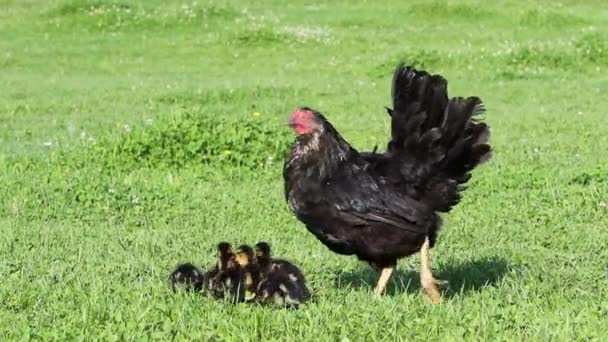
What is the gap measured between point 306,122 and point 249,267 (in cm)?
97

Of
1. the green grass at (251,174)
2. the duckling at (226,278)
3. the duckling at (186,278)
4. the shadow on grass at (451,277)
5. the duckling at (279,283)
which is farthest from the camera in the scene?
the shadow on grass at (451,277)

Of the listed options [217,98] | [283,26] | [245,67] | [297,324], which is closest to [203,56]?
[245,67]

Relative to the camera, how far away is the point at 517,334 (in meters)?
5.61

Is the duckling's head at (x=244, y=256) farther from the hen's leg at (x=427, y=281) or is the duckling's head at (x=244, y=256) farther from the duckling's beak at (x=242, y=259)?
the hen's leg at (x=427, y=281)

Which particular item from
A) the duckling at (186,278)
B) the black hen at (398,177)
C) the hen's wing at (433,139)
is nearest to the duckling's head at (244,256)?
the duckling at (186,278)

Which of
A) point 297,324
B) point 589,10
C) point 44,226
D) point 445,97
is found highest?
point 445,97

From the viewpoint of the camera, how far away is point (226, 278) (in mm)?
6559

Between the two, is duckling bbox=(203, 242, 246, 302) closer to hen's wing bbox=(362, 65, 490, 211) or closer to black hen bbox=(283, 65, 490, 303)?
black hen bbox=(283, 65, 490, 303)

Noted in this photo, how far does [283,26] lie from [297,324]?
22258 millimetres

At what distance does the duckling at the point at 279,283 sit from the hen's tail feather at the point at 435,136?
0.91 meters

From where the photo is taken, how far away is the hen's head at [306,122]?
22.6 ft

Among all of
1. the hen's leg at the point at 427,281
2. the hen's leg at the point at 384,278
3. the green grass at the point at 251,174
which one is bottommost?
the green grass at the point at 251,174

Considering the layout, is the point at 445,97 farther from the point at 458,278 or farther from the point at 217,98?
the point at 217,98

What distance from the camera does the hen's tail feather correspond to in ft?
22.3
